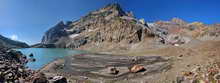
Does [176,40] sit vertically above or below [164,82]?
above

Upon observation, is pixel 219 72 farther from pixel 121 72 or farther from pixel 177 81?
pixel 121 72

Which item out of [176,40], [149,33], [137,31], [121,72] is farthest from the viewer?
[137,31]

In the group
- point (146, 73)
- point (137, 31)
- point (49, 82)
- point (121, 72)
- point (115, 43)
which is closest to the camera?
point (49, 82)

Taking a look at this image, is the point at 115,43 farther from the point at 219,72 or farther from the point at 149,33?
the point at 219,72

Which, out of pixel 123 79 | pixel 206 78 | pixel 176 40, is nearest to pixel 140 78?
pixel 123 79

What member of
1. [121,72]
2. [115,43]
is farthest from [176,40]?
[121,72]

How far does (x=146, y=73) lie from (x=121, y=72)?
636cm

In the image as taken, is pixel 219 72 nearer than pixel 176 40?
Yes

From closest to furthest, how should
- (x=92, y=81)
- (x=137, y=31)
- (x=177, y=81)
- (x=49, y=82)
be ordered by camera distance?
(x=177, y=81), (x=49, y=82), (x=92, y=81), (x=137, y=31)

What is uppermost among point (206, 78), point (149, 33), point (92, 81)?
point (149, 33)

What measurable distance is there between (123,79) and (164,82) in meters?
9.84

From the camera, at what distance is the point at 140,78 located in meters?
40.0

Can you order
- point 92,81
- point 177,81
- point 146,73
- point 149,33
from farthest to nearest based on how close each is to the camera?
1. point 149,33
2. point 146,73
3. point 92,81
4. point 177,81

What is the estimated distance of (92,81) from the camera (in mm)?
39750
